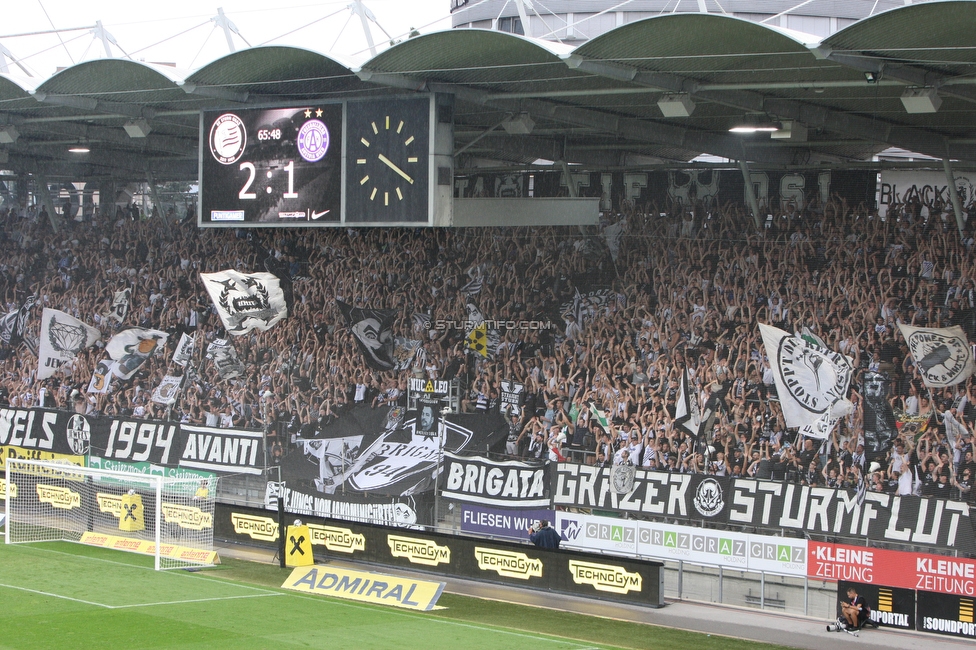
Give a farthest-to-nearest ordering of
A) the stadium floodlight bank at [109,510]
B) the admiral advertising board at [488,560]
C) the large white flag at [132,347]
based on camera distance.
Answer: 1. the large white flag at [132,347]
2. the stadium floodlight bank at [109,510]
3. the admiral advertising board at [488,560]

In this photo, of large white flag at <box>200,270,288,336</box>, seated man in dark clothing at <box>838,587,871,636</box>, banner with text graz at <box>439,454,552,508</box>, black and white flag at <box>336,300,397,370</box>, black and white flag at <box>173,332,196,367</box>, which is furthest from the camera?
black and white flag at <box>173,332,196,367</box>

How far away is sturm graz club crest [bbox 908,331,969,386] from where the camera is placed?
1861 centimetres

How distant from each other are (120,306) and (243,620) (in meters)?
15.5

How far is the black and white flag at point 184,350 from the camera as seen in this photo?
27.8 meters

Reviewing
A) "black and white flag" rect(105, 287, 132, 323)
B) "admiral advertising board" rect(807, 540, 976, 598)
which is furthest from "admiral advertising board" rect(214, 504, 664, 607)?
"black and white flag" rect(105, 287, 132, 323)

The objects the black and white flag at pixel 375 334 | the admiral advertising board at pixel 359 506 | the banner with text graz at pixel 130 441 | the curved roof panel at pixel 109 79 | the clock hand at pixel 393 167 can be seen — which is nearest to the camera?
the clock hand at pixel 393 167

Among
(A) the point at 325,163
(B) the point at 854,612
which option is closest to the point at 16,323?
(A) the point at 325,163

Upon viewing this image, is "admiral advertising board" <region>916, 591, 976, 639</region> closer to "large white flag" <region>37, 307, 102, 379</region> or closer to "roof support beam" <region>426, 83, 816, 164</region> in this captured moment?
"roof support beam" <region>426, 83, 816, 164</region>

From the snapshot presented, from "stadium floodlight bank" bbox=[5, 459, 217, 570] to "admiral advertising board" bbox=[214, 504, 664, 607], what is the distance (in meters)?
1.12

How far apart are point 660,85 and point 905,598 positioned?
25.6 ft

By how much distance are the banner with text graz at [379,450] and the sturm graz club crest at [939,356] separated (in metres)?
7.59

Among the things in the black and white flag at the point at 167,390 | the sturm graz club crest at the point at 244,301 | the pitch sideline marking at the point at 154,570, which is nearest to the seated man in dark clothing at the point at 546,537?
the pitch sideline marking at the point at 154,570

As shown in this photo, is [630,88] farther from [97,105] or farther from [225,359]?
[225,359]

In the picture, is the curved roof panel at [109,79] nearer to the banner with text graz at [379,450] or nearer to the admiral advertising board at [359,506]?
the banner with text graz at [379,450]
